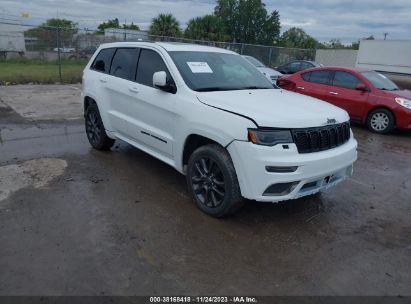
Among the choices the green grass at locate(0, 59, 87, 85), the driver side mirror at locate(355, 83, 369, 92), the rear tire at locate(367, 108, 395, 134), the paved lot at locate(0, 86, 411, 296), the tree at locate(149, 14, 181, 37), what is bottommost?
the green grass at locate(0, 59, 87, 85)

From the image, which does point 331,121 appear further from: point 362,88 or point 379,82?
point 379,82

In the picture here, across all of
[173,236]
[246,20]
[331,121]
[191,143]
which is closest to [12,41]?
[191,143]

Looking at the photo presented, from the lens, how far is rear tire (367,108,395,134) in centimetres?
916

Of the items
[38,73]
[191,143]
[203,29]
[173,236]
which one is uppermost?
[203,29]

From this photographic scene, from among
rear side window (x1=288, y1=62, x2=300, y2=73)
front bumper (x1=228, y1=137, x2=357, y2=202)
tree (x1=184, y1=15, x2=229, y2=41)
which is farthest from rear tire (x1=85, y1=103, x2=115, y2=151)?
tree (x1=184, y1=15, x2=229, y2=41)

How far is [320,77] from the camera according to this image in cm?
1054

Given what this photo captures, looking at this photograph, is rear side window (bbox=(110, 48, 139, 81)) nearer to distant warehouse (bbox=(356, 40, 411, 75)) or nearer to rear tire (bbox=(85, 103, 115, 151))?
rear tire (bbox=(85, 103, 115, 151))

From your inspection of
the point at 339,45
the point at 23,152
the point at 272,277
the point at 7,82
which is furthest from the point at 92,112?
the point at 339,45

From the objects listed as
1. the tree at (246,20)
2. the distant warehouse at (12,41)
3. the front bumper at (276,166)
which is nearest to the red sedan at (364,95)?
the front bumper at (276,166)

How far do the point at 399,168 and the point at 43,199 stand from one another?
223 inches

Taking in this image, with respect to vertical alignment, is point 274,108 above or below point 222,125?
above

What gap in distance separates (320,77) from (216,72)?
6.41 meters

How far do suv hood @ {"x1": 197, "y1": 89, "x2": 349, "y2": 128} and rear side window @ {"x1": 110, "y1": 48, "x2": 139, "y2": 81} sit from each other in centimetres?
157

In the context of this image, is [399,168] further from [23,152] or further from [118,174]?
[23,152]
